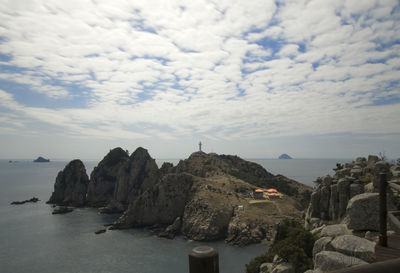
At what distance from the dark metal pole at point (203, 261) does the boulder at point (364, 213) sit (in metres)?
20.6

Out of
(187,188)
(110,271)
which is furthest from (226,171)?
(110,271)

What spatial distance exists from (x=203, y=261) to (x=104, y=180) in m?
168

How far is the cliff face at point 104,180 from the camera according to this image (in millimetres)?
153125

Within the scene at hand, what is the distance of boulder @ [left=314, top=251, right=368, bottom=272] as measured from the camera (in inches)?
520

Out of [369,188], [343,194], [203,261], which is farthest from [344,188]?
[203,261]

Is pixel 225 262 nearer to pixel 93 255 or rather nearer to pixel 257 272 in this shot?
pixel 257 272

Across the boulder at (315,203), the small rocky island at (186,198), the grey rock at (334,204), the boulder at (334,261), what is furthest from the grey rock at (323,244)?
the small rocky island at (186,198)

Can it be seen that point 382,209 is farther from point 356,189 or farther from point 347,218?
point 356,189

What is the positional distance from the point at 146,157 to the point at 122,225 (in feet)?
196

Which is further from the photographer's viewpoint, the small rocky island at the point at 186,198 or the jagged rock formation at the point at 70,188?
the jagged rock formation at the point at 70,188

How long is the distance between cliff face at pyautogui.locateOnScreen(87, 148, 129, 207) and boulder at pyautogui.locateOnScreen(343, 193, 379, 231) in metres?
150

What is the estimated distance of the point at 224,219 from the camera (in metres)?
88.2

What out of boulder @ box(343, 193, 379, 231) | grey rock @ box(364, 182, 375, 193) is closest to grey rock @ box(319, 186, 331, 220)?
grey rock @ box(364, 182, 375, 193)

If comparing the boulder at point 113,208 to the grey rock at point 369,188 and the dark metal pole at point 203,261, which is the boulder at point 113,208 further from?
the dark metal pole at point 203,261
